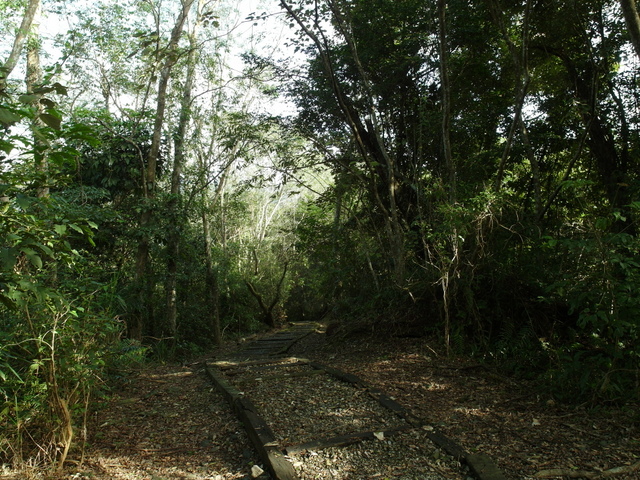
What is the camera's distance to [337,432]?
3307 mm

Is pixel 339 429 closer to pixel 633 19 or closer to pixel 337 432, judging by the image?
pixel 337 432

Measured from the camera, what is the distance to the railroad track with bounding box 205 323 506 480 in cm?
271

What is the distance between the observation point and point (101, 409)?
3975 millimetres

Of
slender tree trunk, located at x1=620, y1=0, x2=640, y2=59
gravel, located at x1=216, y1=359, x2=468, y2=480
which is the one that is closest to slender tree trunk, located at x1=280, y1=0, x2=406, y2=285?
gravel, located at x1=216, y1=359, x2=468, y2=480

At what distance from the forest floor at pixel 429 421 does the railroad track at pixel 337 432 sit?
0.17m

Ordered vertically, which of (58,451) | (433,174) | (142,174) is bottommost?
(58,451)

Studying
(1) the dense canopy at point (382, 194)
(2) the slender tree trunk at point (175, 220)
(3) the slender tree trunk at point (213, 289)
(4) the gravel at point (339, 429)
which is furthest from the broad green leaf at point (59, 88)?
(3) the slender tree trunk at point (213, 289)

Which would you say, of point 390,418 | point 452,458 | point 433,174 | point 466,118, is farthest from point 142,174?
point 452,458

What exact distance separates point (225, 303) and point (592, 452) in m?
12.2

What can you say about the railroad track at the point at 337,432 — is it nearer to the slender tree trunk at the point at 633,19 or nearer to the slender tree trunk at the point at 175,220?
the slender tree trunk at the point at 633,19

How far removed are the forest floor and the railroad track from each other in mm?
173

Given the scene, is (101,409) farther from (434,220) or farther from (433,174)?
(433,174)

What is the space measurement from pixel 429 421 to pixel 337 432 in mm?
769

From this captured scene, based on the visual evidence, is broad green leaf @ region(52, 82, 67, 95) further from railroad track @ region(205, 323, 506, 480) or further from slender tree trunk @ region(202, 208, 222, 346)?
slender tree trunk @ region(202, 208, 222, 346)
